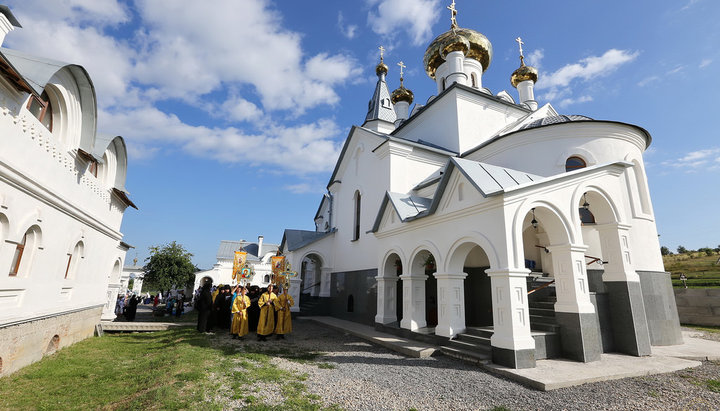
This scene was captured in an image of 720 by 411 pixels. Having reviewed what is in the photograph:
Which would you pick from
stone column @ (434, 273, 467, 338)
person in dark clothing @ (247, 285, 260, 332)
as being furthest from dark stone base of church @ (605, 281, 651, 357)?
person in dark clothing @ (247, 285, 260, 332)

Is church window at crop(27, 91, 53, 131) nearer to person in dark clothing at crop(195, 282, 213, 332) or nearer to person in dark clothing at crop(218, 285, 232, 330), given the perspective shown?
person in dark clothing at crop(195, 282, 213, 332)

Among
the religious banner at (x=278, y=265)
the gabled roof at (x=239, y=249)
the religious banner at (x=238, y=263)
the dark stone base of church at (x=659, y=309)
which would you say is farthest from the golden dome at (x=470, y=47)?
the gabled roof at (x=239, y=249)

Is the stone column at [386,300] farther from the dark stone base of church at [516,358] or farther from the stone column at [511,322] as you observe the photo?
the dark stone base of church at [516,358]

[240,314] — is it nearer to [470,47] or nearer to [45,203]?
[45,203]

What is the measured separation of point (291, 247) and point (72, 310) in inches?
383

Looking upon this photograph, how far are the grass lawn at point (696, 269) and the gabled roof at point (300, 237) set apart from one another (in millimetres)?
20332

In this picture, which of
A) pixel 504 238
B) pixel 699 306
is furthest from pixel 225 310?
pixel 699 306

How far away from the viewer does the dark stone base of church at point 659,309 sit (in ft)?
26.7

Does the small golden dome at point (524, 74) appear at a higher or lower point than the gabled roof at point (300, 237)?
higher

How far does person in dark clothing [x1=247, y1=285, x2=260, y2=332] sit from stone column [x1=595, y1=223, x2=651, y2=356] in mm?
10279

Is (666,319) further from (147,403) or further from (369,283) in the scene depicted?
(147,403)

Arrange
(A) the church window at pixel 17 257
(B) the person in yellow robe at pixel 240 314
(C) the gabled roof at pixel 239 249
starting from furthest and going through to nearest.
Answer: (C) the gabled roof at pixel 239 249 < (B) the person in yellow robe at pixel 240 314 < (A) the church window at pixel 17 257

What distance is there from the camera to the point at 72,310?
820cm

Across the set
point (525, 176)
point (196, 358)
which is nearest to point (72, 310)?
point (196, 358)
